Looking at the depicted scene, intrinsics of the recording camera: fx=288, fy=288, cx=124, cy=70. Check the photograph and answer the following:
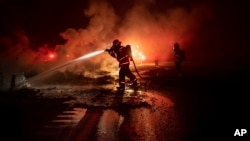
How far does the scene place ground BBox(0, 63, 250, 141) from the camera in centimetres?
588

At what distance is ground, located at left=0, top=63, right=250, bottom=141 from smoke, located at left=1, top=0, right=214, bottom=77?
966 cm

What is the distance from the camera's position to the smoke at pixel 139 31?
67.8ft

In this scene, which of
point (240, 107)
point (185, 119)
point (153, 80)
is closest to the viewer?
point (185, 119)

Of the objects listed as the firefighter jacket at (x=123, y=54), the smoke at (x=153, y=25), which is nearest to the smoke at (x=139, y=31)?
the smoke at (x=153, y=25)

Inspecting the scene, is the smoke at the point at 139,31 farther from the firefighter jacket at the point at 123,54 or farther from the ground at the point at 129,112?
the ground at the point at 129,112

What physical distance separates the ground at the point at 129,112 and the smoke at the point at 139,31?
31.7 feet

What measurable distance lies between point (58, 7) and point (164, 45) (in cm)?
1097

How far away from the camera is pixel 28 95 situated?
32.9 ft

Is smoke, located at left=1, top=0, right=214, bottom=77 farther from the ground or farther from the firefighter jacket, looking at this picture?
the ground

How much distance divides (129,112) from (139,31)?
17.1 meters

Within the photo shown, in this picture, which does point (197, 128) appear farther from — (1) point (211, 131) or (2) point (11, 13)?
(2) point (11, 13)

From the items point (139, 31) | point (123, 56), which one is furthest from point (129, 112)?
point (139, 31)

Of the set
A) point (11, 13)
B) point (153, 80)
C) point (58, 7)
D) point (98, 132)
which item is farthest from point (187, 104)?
point (58, 7)

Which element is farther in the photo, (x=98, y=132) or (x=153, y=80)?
(x=153, y=80)
